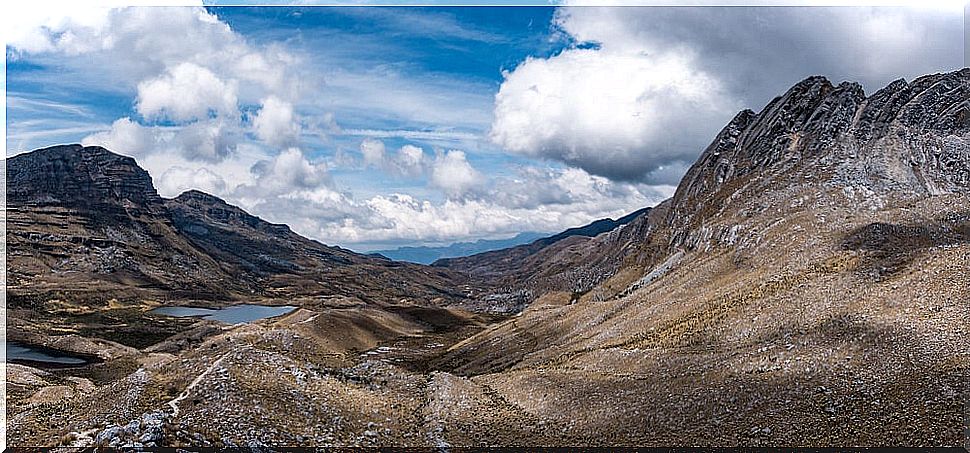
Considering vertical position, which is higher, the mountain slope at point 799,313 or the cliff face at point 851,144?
the cliff face at point 851,144

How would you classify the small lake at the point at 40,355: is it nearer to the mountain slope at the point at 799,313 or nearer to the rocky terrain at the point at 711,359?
the rocky terrain at the point at 711,359

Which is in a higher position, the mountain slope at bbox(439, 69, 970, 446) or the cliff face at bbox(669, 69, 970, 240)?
the cliff face at bbox(669, 69, 970, 240)

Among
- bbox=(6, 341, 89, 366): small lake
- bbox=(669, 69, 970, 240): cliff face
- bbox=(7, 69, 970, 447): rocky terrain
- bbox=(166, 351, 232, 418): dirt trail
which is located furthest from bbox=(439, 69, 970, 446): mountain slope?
bbox=(6, 341, 89, 366): small lake

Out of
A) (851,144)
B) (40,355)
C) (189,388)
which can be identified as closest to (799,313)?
(189,388)

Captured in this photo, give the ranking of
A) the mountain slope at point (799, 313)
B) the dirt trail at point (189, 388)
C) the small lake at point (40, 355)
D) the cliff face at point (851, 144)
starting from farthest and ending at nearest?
the small lake at point (40, 355) < the cliff face at point (851, 144) < the mountain slope at point (799, 313) < the dirt trail at point (189, 388)

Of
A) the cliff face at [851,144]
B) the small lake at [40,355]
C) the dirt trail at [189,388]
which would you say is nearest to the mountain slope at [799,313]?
the cliff face at [851,144]

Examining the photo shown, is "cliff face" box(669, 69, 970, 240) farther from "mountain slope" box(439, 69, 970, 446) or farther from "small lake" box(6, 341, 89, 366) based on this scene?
"small lake" box(6, 341, 89, 366)

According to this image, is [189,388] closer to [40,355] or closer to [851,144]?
[40,355]

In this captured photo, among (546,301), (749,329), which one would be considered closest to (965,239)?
(749,329)
